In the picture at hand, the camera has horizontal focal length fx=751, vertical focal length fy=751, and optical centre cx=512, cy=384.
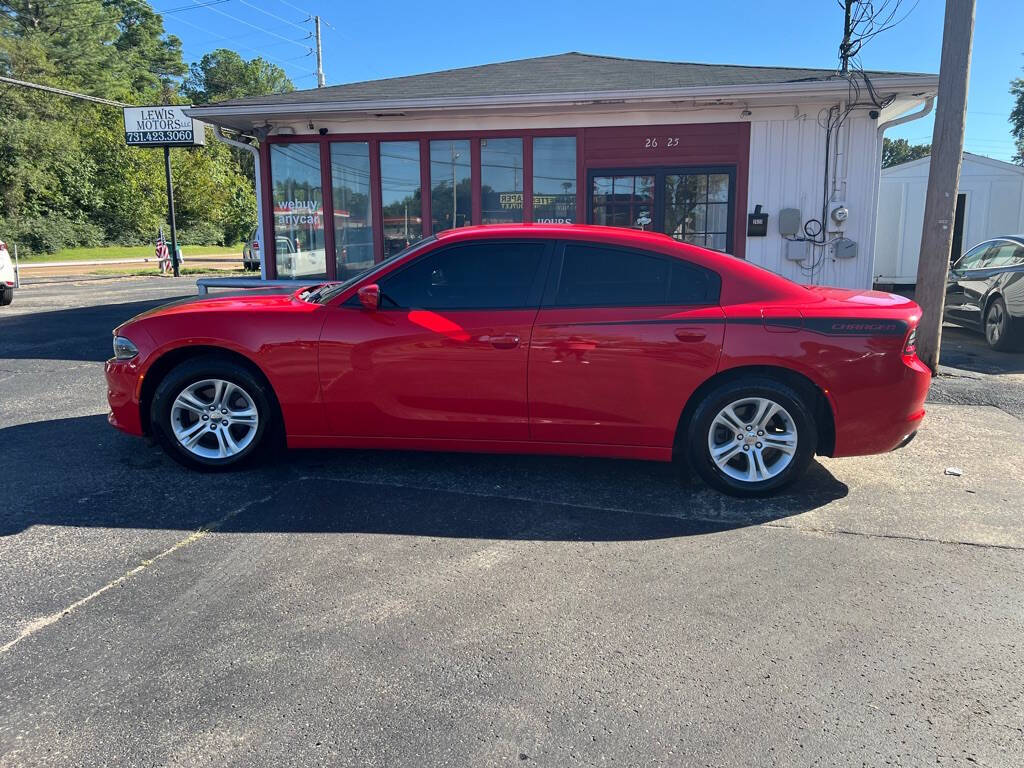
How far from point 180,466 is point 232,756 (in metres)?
3.10

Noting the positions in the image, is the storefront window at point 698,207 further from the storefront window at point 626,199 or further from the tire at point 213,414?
the tire at point 213,414

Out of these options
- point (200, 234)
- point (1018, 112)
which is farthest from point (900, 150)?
point (200, 234)

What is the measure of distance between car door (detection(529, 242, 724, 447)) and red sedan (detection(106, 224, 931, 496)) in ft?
0.04

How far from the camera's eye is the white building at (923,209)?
1570 cm

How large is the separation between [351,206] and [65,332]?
185 inches

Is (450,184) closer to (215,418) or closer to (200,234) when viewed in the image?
(215,418)

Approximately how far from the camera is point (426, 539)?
3924 millimetres

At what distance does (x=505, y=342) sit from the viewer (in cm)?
446

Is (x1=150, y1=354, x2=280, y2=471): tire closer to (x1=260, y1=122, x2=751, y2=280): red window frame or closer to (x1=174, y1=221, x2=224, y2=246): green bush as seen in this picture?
(x1=260, y1=122, x2=751, y2=280): red window frame

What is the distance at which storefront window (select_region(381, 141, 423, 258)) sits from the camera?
10844 mm

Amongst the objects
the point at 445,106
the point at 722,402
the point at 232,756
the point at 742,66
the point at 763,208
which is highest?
the point at 742,66

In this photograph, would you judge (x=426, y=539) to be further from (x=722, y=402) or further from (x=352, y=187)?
(x=352, y=187)

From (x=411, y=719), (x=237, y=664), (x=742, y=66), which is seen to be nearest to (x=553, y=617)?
(x=411, y=719)

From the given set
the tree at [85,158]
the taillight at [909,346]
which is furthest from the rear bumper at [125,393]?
the tree at [85,158]
